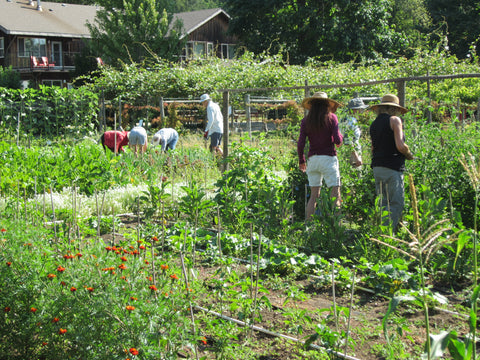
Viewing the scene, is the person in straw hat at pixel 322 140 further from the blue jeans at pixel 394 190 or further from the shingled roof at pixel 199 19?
the shingled roof at pixel 199 19

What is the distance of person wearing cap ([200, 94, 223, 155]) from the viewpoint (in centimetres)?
1056

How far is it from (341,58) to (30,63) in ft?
65.9

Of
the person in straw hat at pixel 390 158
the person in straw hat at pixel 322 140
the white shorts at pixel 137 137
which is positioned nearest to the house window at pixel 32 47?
the white shorts at pixel 137 137

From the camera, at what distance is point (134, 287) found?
9.35 ft

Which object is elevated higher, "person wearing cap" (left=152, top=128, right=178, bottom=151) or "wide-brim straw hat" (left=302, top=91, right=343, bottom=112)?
"wide-brim straw hat" (left=302, top=91, right=343, bottom=112)

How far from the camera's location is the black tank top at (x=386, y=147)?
17.2ft

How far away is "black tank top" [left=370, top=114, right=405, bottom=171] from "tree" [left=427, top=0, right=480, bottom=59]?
100 feet

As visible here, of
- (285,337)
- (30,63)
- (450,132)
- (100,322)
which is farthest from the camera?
(30,63)

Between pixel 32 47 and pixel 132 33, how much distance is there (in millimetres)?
11017

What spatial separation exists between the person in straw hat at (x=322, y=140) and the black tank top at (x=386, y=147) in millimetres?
528

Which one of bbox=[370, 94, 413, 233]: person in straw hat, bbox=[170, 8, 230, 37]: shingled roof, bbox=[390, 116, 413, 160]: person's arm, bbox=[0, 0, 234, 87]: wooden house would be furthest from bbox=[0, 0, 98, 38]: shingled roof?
bbox=[390, 116, 413, 160]: person's arm

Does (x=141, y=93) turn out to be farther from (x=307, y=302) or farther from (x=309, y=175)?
(x=307, y=302)

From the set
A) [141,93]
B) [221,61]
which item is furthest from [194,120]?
[221,61]

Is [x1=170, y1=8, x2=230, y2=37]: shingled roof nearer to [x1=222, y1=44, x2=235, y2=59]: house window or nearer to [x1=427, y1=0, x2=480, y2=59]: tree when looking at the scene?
[x1=222, y1=44, x2=235, y2=59]: house window
